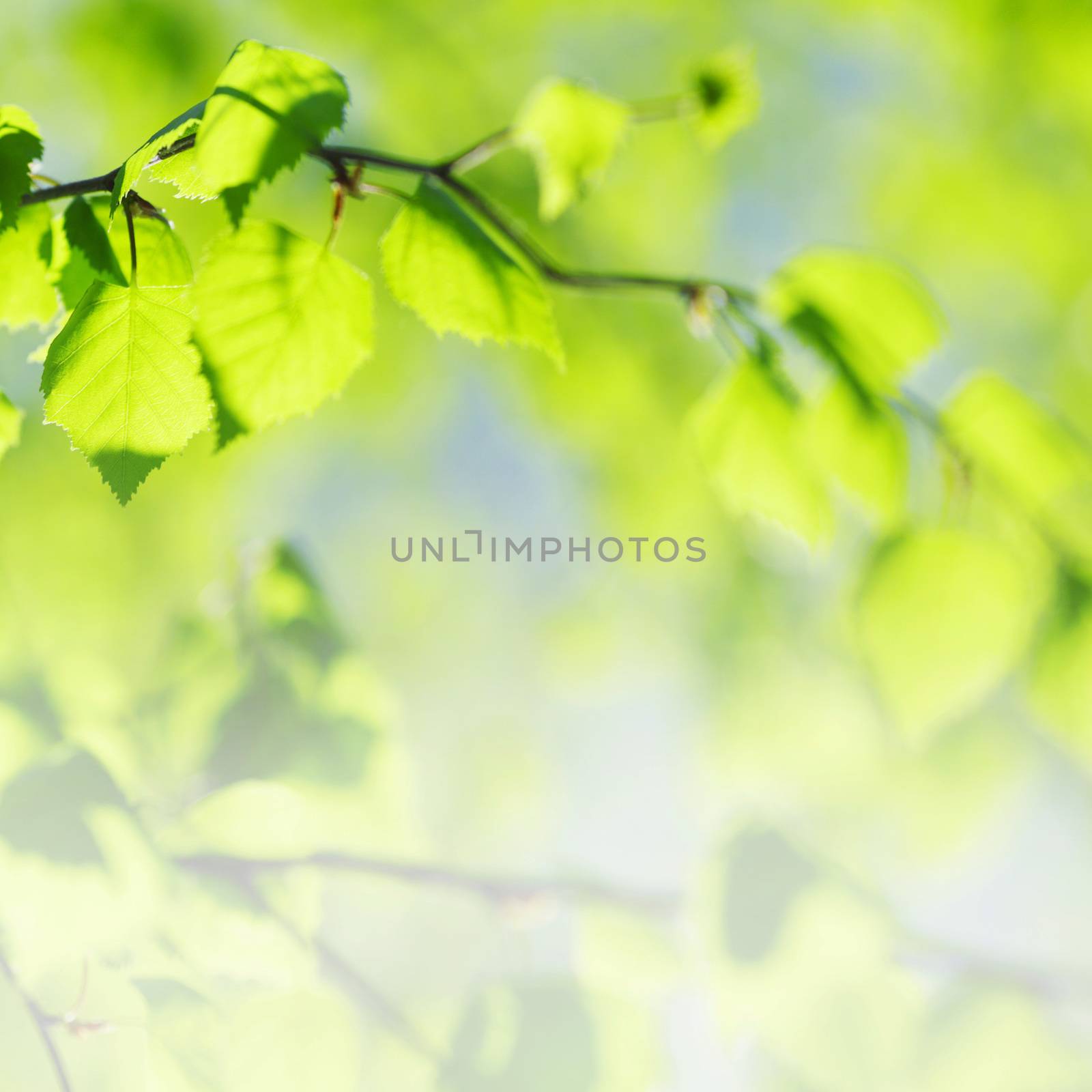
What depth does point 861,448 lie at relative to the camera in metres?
0.21

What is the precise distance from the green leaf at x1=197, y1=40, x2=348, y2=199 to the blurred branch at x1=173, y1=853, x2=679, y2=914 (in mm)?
291

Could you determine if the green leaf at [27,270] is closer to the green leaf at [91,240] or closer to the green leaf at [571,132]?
the green leaf at [91,240]

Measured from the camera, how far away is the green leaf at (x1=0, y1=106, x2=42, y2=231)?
14 centimetres

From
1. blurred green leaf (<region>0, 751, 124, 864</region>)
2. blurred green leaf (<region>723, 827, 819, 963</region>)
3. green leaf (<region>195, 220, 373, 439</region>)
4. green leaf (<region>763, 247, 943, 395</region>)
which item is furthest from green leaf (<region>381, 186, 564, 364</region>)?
blurred green leaf (<region>723, 827, 819, 963</region>)

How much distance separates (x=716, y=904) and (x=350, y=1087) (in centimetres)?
21

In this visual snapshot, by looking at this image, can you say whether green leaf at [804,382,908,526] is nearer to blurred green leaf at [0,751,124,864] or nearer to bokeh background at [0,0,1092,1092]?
bokeh background at [0,0,1092,1092]

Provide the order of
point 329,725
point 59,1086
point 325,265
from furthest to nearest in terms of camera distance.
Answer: point 329,725 < point 59,1086 < point 325,265

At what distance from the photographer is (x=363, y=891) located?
47 centimetres

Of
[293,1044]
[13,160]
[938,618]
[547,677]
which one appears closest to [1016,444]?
[938,618]

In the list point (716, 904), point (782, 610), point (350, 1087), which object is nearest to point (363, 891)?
point (350, 1087)

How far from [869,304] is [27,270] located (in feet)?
0.75

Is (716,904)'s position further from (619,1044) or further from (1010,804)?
(1010,804)

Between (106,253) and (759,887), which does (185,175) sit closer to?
(106,253)

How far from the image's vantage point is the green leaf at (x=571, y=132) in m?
0.22
